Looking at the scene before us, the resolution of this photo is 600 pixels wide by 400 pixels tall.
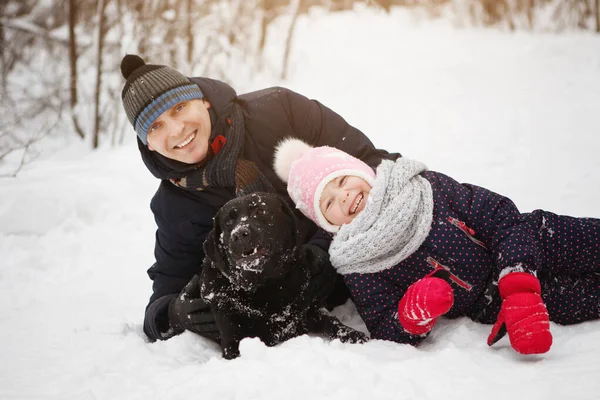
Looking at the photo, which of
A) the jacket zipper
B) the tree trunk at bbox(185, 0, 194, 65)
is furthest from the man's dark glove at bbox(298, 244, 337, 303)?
the tree trunk at bbox(185, 0, 194, 65)

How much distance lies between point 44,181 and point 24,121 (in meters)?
3.84

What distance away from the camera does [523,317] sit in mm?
1642

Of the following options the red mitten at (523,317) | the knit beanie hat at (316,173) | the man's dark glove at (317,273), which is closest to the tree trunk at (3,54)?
the knit beanie hat at (316,173)

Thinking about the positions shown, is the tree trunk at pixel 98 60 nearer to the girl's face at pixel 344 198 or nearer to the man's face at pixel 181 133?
the man's face at pixel 181 133

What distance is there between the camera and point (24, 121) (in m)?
7.73

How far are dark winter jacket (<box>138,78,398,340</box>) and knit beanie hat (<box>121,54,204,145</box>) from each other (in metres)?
0.18

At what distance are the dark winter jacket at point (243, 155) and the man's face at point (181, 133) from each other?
172 millimetres

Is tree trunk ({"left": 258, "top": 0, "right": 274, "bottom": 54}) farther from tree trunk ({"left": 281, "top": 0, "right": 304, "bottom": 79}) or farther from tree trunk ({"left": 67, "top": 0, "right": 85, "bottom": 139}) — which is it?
tree trunk ({"left": 67, "top": 0, "right": 85, "bottom": 139})

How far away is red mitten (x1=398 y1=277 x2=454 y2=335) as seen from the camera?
1739 mm

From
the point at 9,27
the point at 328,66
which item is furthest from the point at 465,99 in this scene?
the point at 9,27

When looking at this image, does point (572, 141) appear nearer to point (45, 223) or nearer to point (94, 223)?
point (94, 223)

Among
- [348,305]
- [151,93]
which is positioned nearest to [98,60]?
[151,93]

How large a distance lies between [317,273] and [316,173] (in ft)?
1.53

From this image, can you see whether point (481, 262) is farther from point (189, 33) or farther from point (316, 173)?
point (189, 33)
